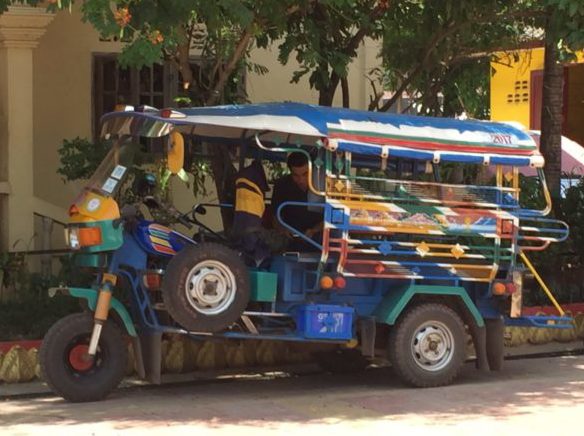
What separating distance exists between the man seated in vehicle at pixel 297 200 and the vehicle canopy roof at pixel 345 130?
251 millimetres

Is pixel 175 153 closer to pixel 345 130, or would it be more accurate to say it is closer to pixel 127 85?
pixel 345 130

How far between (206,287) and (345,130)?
1.65 m

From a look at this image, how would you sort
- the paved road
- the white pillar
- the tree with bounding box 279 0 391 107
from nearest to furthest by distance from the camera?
the paved road, the tree with bounding box 279 0 391 107, the white pillar

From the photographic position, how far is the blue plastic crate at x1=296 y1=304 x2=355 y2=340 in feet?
27.1

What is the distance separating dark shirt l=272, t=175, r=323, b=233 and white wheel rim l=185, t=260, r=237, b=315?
1.01 metres

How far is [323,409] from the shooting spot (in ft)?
26.0

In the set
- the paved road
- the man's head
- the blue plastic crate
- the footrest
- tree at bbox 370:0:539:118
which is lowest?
the paved road

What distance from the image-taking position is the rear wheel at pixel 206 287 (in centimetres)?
783

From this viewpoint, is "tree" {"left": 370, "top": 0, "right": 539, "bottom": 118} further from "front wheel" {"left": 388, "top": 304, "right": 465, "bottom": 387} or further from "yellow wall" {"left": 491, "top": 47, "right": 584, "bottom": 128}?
"yellow wall" {"left": 491, "top": 47, "right": 584, "bottom": 128}

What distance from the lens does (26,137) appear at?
11.9 m

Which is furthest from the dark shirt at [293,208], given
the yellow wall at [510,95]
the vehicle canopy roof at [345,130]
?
the yellow wall at [510,95]

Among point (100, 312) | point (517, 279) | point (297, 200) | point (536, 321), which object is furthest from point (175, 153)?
point (536, 321)

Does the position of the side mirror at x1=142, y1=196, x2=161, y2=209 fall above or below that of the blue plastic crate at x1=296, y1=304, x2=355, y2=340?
above

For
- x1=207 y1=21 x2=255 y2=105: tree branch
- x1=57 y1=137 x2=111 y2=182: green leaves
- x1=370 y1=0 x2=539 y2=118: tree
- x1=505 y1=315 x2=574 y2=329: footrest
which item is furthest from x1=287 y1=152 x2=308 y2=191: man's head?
x1=57 y1=137 x2=111 y2=182: green leaves
